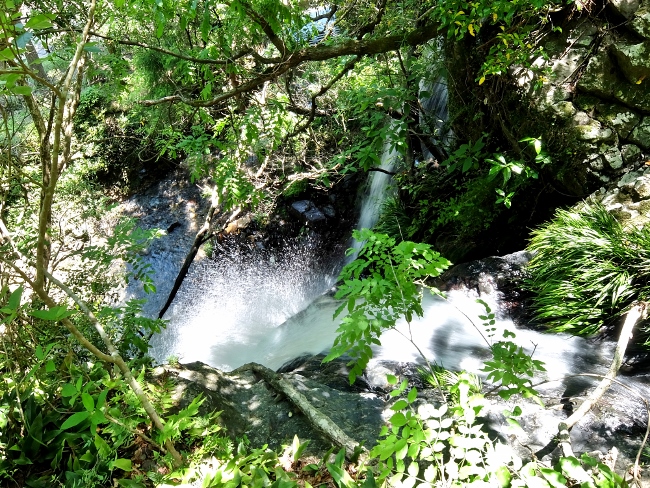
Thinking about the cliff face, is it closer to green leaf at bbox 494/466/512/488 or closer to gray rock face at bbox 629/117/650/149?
gray rock face at bbox 629/117/650/149

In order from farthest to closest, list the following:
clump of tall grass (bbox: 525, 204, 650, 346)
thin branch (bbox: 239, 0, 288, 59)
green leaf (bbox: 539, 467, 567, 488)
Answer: clump of tall grass (bbox: 525, 204, 650, 346), thin branch (bbox: 239, 0, 288, 59), green leaf (bbox: 539, 467, 567, 488)

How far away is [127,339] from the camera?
3.54 m

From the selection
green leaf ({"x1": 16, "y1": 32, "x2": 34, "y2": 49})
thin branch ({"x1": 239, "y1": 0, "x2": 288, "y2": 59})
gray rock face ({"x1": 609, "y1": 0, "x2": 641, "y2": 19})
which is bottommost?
gray rock face ({"x1": 609, "y1": 0, "x2": 641, "y2": 19})

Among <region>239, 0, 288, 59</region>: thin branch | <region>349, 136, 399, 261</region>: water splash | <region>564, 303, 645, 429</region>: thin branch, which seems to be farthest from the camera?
<region>349, 136, 399, 261</region>: water splash

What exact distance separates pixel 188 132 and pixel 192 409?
8705 mm

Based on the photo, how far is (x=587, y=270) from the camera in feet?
14.7

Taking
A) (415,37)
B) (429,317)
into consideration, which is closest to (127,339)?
(429,317)

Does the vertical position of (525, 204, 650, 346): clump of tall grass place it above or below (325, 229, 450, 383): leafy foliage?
below

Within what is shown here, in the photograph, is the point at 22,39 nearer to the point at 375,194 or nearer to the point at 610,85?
the point at 610,85

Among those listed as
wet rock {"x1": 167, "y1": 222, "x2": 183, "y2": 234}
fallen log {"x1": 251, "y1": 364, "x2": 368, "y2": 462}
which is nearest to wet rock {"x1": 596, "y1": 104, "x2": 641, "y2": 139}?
fallen log {"x1": 251, "y1": 364, "x2": 368, "y2": 462}

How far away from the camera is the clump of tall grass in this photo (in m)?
4.18

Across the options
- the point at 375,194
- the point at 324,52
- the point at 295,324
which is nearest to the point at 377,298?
the point at 324,52

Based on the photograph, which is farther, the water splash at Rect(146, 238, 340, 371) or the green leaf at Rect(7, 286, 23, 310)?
the water splash at Rect(146, 238, 340, 371)

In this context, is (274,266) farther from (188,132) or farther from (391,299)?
(391,299)
